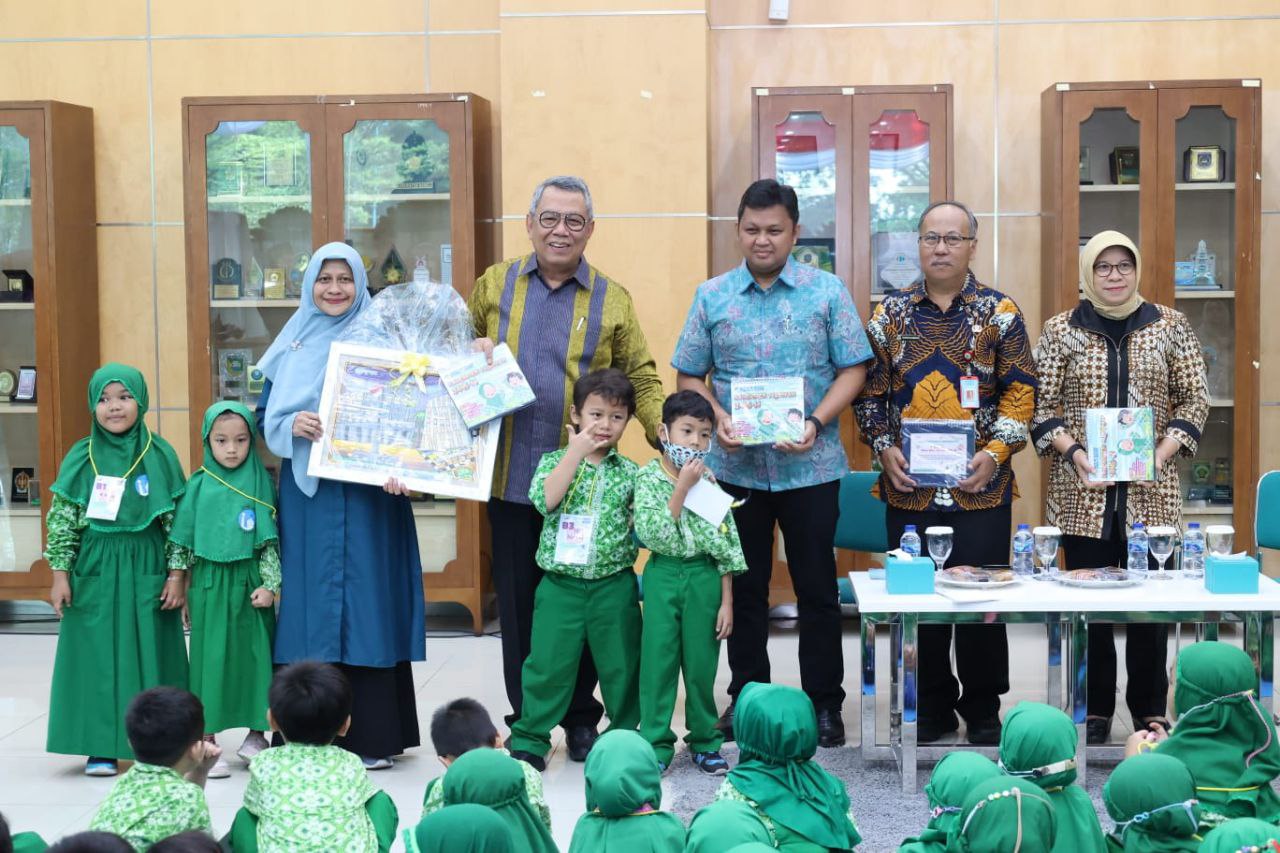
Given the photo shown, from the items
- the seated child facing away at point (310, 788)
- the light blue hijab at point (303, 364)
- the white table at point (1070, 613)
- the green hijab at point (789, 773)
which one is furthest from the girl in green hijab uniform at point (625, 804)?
the light blue hijab at point (303, 364)

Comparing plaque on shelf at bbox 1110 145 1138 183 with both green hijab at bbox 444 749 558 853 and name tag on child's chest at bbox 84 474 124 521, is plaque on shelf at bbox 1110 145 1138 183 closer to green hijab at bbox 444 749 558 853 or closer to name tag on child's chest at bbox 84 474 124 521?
name tag on child's chest at bbox 84 474 124 521

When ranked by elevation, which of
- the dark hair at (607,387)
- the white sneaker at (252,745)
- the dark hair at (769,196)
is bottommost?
the white sneaker at (252,745)

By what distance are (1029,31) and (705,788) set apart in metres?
3.84

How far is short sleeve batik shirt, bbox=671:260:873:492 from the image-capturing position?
14.2 feet

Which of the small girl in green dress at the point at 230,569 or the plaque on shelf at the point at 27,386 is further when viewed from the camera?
the plaque on shelf at the point at 27,386

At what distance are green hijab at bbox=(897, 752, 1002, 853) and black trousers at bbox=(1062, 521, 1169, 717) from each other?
6.55 feet

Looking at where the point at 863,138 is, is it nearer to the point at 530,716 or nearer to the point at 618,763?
the point at 530,716

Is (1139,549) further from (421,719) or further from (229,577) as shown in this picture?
(229,577)

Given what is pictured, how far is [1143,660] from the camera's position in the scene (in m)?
4.43

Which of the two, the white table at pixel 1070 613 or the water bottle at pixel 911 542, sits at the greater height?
the water bottle at pixel 911 542

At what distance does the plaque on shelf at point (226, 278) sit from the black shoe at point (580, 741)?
111 inches

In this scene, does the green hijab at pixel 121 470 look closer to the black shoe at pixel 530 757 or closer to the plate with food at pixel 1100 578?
the black shoe at pixel 530 757

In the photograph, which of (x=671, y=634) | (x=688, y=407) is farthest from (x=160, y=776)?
(x=688, y=407)

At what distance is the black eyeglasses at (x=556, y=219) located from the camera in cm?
418
